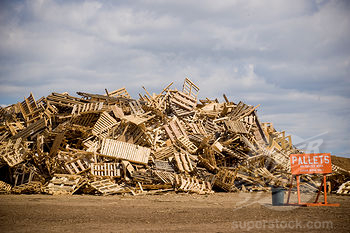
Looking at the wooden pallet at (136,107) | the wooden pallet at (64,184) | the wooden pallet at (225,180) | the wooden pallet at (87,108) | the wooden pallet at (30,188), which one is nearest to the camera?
the wooden pallet at (64,184)

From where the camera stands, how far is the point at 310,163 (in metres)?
10.5

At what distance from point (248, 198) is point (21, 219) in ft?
26.9

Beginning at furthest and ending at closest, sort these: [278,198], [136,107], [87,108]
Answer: [136,107]
[87,108]
[278,198]

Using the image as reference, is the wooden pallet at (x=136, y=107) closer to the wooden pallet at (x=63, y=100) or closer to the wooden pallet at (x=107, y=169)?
the wooden pallet at (x=63, y=100)

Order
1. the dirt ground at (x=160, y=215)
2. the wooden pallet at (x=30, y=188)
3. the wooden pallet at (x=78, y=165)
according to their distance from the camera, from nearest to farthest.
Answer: the dirt ground at (x=160, y=215)
the wooden pallet at (x=30, y=188)
the wooden pallet at (x=78, y=165)

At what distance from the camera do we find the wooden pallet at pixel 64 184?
45.1 ft

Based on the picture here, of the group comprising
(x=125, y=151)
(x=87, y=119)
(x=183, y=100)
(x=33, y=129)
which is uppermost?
(x=183, y=100)

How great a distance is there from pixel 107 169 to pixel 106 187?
1.12 meters

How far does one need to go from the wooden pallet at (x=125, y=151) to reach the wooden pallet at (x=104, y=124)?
119cm

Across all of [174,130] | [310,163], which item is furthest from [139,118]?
[310,163]

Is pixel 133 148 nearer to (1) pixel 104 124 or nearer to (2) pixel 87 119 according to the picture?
(1) pixel 104 124

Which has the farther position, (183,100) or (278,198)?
(183,100)

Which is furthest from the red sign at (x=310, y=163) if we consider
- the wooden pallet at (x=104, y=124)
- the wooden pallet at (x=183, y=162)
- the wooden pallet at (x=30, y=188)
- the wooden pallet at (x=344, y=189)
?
the wooden pallet at (x=30, y=188)

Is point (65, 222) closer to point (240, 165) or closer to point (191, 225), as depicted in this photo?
point (191, 225)
